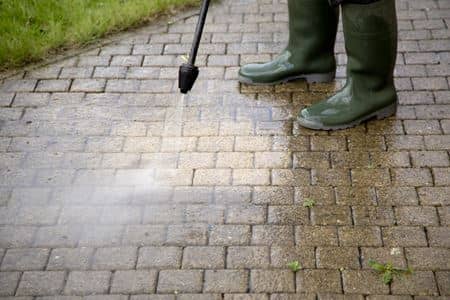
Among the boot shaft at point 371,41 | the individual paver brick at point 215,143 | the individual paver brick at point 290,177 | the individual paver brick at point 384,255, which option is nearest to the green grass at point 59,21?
the individual paver brick at point 215,143

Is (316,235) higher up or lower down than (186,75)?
lower down

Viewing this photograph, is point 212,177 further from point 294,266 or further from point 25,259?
point 25,259

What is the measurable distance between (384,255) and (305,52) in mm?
1459

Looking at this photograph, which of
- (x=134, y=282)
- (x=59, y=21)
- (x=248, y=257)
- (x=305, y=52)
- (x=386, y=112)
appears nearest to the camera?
(x=134, y=282)

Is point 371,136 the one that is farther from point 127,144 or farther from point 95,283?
point 95,283

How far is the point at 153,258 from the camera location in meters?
3.18

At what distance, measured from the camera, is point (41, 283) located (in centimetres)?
307

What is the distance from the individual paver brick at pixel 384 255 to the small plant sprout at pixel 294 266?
0.84 feet

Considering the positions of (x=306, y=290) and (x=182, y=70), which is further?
(x=182, y=70)

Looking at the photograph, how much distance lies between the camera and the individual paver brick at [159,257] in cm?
314

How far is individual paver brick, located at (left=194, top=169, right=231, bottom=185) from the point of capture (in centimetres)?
362

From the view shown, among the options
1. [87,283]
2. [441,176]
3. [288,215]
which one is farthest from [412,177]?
[87,283]

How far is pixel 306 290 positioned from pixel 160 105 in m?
1.60

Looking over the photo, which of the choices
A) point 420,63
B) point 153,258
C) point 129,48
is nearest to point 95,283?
point 153,258
